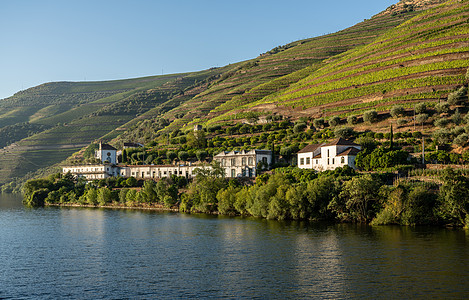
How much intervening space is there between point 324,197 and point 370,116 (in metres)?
45.2

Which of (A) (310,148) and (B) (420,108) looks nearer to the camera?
(A) (310,148)

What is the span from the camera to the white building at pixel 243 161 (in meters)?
103

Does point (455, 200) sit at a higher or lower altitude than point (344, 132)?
lower

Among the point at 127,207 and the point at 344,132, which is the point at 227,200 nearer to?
the point at 127,207

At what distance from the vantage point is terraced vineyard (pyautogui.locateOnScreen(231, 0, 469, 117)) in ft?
385

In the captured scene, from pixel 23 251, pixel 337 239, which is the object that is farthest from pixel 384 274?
pixel 23 251

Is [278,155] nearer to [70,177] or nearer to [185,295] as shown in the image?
[70,177]

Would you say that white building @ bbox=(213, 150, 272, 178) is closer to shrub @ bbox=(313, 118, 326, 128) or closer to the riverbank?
shrub @ bbox=(313, 118, 326, 128)

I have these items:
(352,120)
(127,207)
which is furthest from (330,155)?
(127,207)

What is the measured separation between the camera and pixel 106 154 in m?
144

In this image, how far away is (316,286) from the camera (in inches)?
1417

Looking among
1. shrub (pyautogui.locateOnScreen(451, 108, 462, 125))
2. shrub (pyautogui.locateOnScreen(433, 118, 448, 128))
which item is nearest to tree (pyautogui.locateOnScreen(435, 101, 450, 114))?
shrub (pyautogui.locateOnScreen(451, 108, 462, 125))

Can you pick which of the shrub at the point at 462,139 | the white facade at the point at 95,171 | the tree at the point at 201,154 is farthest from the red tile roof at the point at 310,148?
the white facade at the point at 95,171

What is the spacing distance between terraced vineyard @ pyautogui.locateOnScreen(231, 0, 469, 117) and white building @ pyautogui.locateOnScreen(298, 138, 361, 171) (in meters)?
29.9
